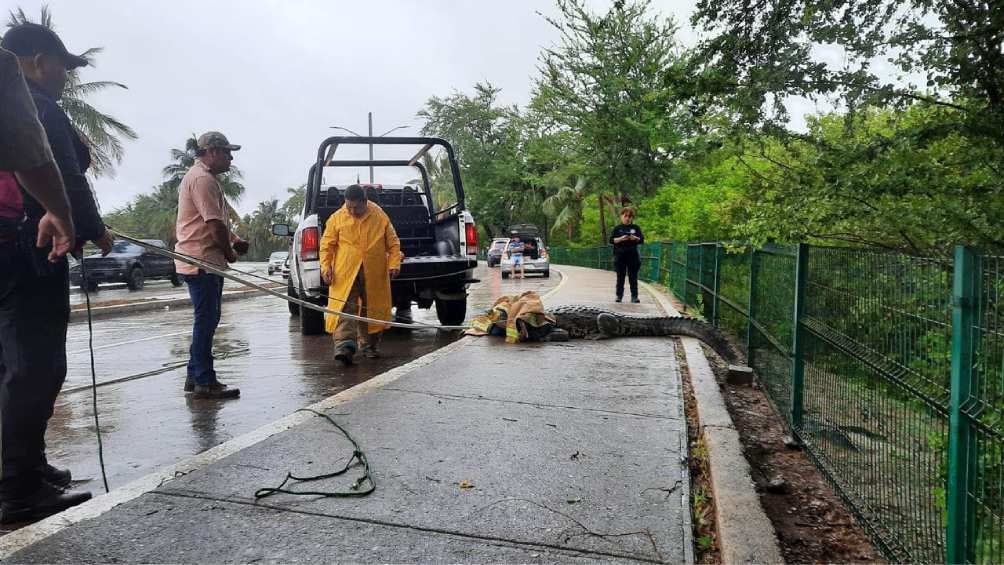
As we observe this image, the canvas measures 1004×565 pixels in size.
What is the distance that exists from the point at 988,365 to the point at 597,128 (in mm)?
23482

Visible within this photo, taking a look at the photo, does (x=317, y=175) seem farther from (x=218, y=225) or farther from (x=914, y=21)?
(x=914, y=21)

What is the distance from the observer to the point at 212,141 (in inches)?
211

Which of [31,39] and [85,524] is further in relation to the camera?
[31,39]

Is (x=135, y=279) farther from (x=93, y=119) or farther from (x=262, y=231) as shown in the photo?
(x=262, y=231)

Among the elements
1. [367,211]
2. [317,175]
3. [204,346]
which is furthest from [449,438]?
[317,175]

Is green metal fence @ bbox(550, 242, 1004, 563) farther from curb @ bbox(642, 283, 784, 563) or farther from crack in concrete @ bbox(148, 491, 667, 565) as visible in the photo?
crack in concrete @ bbox(148, 491, 667, 565)

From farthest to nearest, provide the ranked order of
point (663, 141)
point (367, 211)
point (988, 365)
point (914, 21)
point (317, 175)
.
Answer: point (663, 141) < point (317, 175) < point (367, 211) < point (914, 21) < point (988, 365)

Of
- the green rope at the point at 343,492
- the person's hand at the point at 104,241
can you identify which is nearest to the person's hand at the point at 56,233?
the person's hand at the point at 104,241

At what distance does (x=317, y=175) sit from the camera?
869 centimetres

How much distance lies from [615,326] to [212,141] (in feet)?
16.0

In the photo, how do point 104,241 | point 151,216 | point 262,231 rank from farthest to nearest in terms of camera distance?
point 262,231
point 151,216
point 104,241

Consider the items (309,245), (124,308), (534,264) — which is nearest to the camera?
(309,245)

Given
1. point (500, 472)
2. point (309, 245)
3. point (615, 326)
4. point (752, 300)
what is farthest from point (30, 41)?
point (615, 326)

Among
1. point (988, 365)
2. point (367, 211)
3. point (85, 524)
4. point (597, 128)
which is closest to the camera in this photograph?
point (988, 365)
